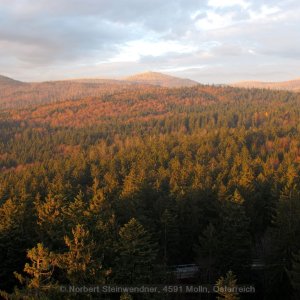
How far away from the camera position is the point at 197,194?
47.2 metres

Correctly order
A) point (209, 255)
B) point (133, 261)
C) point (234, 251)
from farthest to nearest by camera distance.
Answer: point (209, 255)
point (234, 251)
point (133, 261)

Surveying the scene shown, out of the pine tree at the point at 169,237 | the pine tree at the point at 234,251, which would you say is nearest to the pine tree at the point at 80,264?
the pine tree at the point at 234,251

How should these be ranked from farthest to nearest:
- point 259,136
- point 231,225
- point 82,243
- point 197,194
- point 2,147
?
point 2,147
point 259,136
point 197,194
point 231,225
point 82,243

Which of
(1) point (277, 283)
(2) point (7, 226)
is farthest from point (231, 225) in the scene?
(2) point (7, 226)

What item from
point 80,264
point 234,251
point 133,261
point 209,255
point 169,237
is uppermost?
point 80,264

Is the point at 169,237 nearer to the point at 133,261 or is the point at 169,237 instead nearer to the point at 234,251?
the point at 234,251

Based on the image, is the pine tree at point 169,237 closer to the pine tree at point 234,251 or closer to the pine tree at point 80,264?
the pine tree at point 234,251

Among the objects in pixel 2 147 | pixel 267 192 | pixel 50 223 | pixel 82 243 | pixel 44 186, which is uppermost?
pixel 82 243

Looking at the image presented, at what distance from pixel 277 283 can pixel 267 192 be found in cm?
2195

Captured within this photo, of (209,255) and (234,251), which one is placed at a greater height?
(234,251)

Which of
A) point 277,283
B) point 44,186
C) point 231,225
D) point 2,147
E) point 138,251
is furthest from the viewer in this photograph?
point 2,147

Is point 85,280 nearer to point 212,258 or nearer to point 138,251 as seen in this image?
point 138,251

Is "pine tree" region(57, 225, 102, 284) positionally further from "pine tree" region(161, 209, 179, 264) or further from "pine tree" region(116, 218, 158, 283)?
"pine tree" region(161, 209, 179, 264)

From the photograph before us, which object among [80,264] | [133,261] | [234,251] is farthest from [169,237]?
[80,264]
